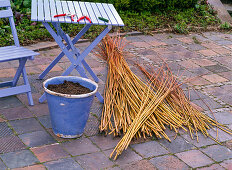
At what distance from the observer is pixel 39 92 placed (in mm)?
4488

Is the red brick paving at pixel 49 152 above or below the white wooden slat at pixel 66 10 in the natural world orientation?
below

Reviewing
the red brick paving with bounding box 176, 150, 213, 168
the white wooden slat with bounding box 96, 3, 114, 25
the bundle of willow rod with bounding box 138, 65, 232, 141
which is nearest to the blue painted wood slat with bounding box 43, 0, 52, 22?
the white wooden slat with bounding box 96, 3, 114, 25

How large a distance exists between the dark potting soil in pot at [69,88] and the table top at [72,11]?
66cm

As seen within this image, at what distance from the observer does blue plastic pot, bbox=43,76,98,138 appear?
3369 millimetres

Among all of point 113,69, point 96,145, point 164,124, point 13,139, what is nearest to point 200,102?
point 164,124

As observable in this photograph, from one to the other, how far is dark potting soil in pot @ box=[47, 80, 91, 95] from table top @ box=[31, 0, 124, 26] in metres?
0.66

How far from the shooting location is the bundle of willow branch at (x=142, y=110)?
12.3 feet

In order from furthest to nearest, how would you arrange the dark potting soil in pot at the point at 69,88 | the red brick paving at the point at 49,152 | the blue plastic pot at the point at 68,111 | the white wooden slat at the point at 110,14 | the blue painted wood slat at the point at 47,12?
the white wooden slat at the point at 110,14 < the blue painted wood slat at the point at 47,12 < the dark potting soil in pot at the point at 69,88 < the blue plastic pot at the point at 68,111 < the red brick paving at the point at 49,152

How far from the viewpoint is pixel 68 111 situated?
11.2 ft

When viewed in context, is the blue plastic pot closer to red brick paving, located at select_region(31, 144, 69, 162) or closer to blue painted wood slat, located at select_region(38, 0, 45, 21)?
red brick paving, located at select_region(31, 144, 69, 162)

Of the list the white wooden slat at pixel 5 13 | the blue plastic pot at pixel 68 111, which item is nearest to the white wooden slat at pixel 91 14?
the blue plastic pot at pixel 68 111

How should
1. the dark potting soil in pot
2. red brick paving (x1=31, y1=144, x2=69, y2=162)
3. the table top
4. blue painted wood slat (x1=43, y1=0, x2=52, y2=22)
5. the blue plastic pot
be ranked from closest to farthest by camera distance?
red brick paving (x1=31, y1=144, x2=69, y2=162) < the blue plastic pot < the dark potting soil in pot < blue painted wood slat (x1=43, y1=0, x2=52, y2=22) < the table top

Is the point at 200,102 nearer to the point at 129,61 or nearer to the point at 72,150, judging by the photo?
the point at 129,61

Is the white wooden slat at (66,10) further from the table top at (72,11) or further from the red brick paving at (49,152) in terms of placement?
the red brick paving at (49,152)
